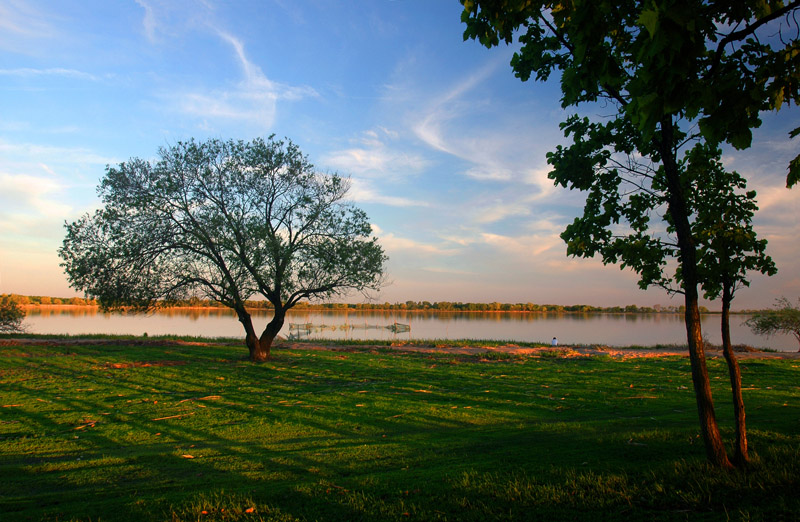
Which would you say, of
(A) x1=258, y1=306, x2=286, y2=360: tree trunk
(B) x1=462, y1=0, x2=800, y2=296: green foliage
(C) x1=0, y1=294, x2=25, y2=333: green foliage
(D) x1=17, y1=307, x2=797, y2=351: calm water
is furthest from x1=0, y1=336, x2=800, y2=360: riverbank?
(B) x1=462, y1=0, x2=800, y2=296: green foliage

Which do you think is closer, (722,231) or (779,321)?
(722,231)

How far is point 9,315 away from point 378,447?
150 feet

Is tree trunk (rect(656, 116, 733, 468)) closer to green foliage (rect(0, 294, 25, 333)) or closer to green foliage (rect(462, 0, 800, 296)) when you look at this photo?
green foliage (rect(462, 0, 800, 296))

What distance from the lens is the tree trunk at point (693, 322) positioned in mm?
5172

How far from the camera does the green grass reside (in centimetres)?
461

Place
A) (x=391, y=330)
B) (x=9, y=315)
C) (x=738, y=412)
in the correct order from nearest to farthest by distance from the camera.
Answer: (x=738, y=412), (x=9, y=315), (x=391, y=330)

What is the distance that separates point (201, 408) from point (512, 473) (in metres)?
8.24

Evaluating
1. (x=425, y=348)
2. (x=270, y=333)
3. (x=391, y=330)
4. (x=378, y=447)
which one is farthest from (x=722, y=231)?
(x=391, y=330)

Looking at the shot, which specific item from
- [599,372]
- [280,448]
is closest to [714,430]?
[280,448]

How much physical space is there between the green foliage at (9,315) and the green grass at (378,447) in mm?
29330

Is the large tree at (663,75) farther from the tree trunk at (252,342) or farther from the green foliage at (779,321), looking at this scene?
the green foliage at (779,321)

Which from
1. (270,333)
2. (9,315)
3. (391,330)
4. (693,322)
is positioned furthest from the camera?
(391,330)

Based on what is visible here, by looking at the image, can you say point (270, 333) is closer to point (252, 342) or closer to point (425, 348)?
point (252, 342)

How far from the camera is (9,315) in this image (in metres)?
38.7
